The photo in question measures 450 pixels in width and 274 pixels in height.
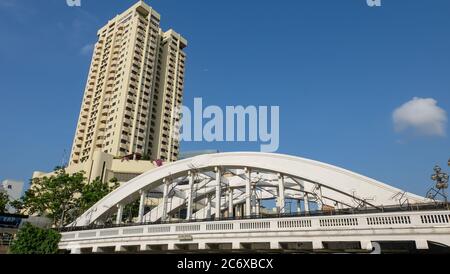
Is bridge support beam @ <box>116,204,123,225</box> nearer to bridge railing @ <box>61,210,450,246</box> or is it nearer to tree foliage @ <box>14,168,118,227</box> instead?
bridge railing @ <box>61,210,450,246</box>

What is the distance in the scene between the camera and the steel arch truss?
21219mm

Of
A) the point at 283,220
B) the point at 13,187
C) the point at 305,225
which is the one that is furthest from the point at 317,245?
the point at 13,187

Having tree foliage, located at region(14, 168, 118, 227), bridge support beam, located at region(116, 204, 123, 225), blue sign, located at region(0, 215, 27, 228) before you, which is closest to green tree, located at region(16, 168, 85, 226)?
tree foliage, located at region(14, 168, 118, 227)

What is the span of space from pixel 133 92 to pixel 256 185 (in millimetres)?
67068

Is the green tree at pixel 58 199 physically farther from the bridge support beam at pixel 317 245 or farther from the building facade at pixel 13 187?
the building facade at pixel 13 187

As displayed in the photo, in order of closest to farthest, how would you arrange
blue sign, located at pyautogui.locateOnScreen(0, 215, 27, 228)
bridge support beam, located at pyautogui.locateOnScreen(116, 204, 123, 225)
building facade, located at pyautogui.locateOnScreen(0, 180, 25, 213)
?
bridge support beam, located at pyautogui.locateOnScreen(116, 204, 123, 225)
blue sign, located at pyautogui.locateOnScreen(0, 215, 27, 228)
building facade, located at pyautogui.locateOnScreen(0, 180, 25, 213)

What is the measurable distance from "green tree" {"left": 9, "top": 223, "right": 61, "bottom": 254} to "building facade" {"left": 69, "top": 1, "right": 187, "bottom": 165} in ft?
177

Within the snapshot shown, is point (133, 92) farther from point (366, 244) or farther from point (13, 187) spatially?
point (366, 244)

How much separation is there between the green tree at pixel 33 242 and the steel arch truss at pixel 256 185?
30.2 ft

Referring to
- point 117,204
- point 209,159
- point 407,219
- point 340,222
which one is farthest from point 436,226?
point 117,204

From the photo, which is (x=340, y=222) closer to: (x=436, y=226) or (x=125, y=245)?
(x=436, y=226)

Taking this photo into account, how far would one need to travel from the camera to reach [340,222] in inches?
646

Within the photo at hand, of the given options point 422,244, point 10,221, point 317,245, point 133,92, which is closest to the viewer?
point 422,244

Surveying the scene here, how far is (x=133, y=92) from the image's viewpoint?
8988 centimetres
